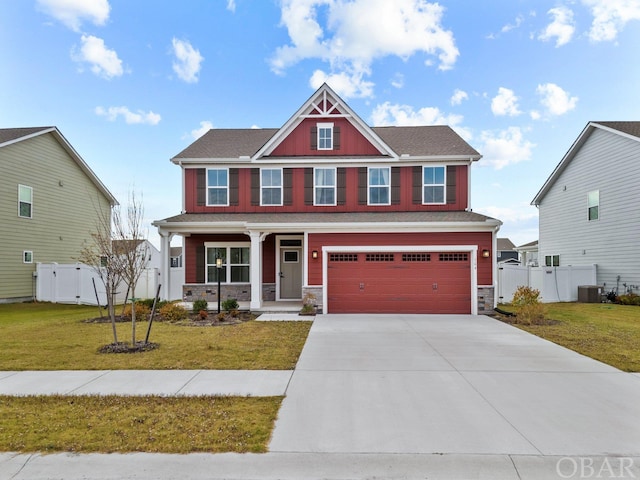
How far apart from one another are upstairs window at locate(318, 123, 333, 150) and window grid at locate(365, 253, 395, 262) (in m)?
4.94

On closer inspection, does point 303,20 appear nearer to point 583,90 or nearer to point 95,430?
point 583,90

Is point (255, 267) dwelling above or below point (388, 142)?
below

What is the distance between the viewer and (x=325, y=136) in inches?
606

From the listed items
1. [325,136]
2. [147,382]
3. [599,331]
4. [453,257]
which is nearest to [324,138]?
[325,136]

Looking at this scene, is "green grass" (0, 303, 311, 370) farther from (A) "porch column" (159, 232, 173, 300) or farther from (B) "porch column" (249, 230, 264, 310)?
(A) "porch column" (159, 232, 173, 300)

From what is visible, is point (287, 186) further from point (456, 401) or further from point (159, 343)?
point (456, 401)

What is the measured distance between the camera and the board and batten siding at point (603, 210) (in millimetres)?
16156

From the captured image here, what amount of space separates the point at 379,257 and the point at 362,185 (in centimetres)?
339

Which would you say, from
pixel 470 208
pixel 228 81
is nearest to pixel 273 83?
pixel 228 81

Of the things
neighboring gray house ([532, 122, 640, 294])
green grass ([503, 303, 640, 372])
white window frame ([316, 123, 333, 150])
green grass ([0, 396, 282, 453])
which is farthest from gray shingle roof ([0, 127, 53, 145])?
neighboring gray house ([532, 122, 640, 294])

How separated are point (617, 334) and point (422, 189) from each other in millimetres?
7792

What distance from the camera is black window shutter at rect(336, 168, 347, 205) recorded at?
49.6ft

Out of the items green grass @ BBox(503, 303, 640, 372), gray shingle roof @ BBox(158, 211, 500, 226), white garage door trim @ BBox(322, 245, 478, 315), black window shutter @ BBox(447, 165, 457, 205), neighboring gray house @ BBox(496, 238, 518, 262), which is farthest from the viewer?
neighboring gray house @ BBox(496, 238, 518, 262)

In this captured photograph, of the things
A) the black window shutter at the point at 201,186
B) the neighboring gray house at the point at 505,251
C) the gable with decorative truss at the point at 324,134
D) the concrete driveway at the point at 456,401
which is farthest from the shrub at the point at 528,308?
the neighboring gray house at the point at 505,251
